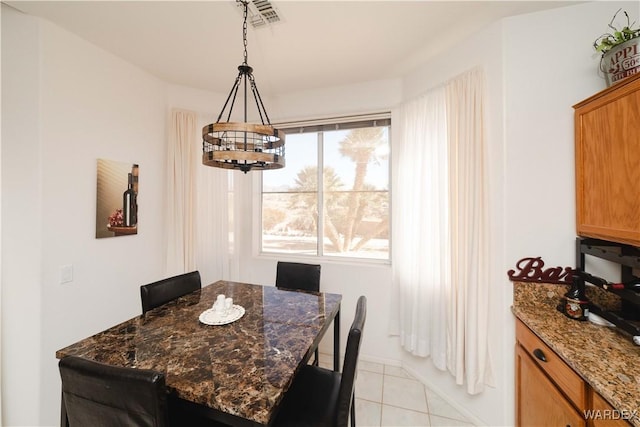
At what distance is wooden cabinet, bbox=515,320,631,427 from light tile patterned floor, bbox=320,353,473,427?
53 cm

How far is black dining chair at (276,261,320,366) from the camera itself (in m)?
2.25

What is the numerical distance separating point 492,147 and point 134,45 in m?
2.79

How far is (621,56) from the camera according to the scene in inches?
51.1

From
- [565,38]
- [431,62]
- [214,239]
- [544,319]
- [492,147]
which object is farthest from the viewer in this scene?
[214,239]

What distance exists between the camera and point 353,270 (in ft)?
8.79

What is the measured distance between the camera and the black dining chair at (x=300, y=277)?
2.25 m

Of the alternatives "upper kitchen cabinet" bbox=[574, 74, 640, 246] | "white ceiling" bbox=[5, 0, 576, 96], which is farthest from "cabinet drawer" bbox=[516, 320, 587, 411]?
"white ceiling" bbox=[5, 0, 576, 96]

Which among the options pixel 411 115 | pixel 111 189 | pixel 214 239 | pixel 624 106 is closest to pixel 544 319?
pixel 624 106

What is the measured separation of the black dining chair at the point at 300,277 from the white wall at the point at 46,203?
144 centimetres

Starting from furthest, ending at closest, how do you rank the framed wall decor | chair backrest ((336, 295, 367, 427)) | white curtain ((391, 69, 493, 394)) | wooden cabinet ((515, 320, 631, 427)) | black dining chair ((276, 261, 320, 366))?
black dining chair ((276, 261, 320, 366)), the framed wall decor, white curtain ((391, 69, 493, 394)), chair backrest ((336, 295, 367, 427)), wooden cabinet ((515, 320, 631, 427))

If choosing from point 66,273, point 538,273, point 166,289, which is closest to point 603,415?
point 538,273

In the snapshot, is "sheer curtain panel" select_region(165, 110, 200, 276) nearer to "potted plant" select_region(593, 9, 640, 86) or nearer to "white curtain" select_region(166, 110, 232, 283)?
"white curtain" select_region(166, 110, 232, 283)

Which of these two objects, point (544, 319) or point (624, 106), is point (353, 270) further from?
point (624, 106)

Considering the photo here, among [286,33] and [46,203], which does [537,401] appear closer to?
[286,33]
